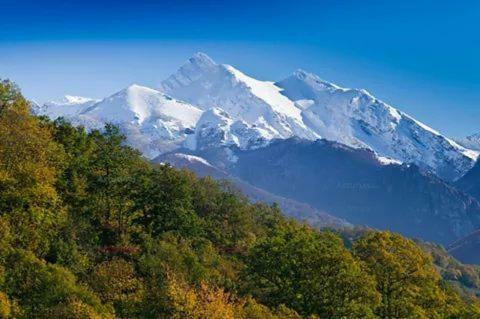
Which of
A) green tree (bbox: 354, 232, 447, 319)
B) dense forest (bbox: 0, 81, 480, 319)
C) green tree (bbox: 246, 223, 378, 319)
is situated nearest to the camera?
dense forest (bbox: 0, 81, 480, 319)

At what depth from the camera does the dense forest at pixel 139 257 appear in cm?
7612

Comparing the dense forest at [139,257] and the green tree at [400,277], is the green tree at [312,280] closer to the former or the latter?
the dense forest at [139,257]

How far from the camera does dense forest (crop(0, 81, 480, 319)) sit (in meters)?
76.1

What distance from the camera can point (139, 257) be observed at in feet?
343

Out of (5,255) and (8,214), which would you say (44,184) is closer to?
(8,214)

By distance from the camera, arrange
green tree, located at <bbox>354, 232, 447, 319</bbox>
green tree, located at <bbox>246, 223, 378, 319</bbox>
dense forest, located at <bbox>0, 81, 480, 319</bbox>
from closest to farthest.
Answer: dense forest, located at <bbox>0, 81, 480, 319</bbox>
green tree, located at <bbox>246, 223, 378, 319</bbox>
green tree, located at <bbox>354, 232, 447, 319</bbox>

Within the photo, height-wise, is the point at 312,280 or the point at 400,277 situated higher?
the point at 400,277

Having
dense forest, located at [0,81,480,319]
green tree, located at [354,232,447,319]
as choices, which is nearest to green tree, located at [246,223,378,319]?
dense forest, located at [0,81,480,319]

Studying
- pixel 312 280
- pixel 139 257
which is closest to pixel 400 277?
pixel 312 280

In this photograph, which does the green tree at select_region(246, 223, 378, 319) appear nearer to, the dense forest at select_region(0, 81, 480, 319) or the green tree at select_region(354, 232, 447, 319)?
the dense forest at select_region(0, 81, 480, 319)

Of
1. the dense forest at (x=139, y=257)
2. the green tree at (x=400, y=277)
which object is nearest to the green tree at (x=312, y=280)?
the dense forest at (x=139, y=257)

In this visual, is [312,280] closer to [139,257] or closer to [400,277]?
[400,277]

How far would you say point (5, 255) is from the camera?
81250mm

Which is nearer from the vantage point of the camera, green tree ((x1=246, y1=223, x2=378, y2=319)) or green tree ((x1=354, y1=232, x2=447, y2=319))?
green tree ((x1=246, y1=223, x2=378, y2=319))
